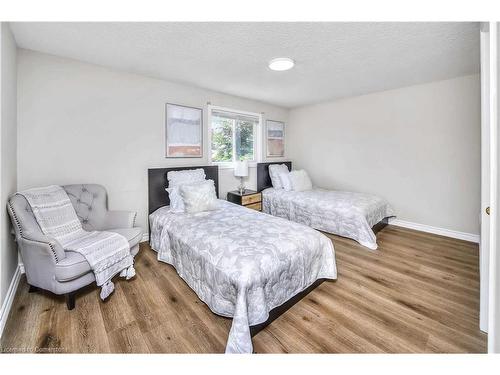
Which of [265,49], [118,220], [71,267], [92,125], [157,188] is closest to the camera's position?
[71,267]

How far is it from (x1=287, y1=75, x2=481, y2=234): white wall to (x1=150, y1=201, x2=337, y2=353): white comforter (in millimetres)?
2458

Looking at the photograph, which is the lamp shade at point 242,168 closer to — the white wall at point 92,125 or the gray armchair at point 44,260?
the white wall at point 92,125

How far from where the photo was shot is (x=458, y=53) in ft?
7.61

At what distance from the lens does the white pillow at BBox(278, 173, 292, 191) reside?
4184 millimetres

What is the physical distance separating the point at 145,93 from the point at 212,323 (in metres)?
2.85

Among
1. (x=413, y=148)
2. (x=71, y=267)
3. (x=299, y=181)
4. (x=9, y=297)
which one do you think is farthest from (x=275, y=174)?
(x=9, y=297)

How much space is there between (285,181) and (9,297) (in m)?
3.73

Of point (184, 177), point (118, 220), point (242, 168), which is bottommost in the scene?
point (118, 220)

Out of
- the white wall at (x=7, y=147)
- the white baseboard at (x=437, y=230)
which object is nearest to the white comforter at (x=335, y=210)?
the white baseboard at (x=437, y=230)

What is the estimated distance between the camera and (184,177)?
3123mm

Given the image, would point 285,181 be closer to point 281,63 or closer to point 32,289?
point 281,63

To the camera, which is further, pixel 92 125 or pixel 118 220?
pixel 92 125

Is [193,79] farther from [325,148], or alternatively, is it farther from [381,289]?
[381,289]

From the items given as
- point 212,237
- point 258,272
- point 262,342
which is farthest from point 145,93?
point 262,342
